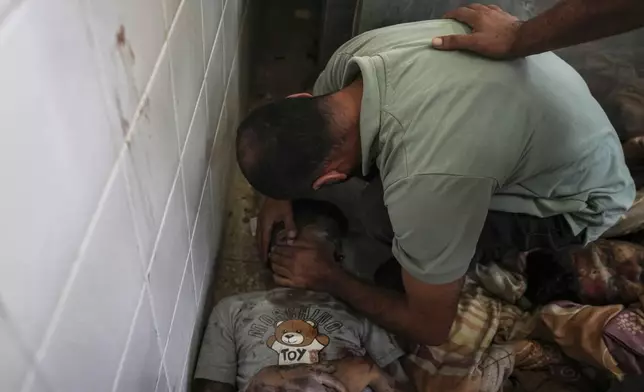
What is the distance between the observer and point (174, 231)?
934 mm

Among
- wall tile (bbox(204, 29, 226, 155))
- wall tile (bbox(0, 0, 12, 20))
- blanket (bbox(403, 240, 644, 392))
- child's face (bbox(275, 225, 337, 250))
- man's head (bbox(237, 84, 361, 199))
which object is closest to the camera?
wall tile (bbox(0, 0, 12, 20))

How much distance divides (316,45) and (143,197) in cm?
131

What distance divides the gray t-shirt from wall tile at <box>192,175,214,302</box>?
0.10m

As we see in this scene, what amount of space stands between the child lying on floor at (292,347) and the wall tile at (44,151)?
68cm

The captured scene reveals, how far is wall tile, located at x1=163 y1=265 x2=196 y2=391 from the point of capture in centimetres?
101

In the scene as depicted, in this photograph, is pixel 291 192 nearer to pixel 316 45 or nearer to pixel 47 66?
pixel 47 66

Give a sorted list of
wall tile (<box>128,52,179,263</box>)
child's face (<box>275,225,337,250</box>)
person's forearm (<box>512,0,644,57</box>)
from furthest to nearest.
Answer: child's face (<box>275,225,337,250</box>) → person's forearm (<box>512,0,644,57</box>) → wall tile (<box>128,52,179,263</box>)

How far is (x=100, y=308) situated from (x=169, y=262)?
30 centimetres

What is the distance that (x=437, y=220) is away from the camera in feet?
3.34

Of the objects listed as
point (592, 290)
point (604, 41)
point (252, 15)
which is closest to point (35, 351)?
point (592, 290)

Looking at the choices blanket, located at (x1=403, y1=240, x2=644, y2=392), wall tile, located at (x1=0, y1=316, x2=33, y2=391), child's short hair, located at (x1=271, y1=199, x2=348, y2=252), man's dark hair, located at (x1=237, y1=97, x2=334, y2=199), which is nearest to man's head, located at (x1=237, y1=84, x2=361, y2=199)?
man's dark hair, located at (x1=237, y1=97, x2=334, y2=199)

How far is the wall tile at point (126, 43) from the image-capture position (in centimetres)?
54

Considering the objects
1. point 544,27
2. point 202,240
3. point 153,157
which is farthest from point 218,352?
point 544,27

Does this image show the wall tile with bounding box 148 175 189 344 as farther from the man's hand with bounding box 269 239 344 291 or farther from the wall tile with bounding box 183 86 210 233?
the man's hand with bounding box 269 239 344 291
